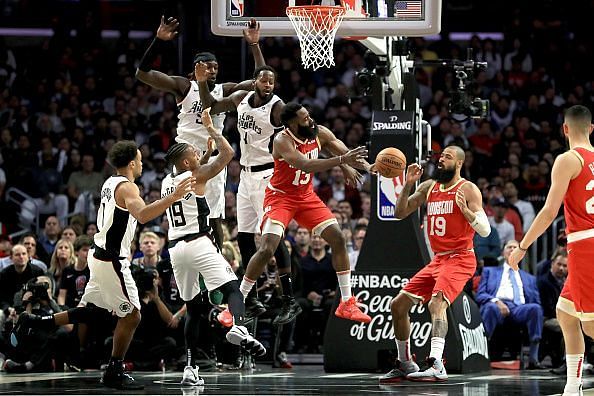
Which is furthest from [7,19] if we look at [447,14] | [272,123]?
[272,123]

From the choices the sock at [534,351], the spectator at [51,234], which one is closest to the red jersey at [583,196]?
the sock at [534,351]

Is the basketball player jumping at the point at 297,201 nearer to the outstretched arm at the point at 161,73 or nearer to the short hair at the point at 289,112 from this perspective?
the short hair at the point at 289,112

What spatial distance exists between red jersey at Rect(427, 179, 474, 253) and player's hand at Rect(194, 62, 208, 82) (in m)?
2.46

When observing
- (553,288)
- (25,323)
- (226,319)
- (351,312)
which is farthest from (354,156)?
(553,288)

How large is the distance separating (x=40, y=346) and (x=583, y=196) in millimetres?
7152

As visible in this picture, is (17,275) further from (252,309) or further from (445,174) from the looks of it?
(445,174)

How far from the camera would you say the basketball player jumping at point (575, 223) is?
29.4 ft

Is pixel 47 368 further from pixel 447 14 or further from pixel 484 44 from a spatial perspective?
pixel 447 14

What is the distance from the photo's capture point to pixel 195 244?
35.6 feet

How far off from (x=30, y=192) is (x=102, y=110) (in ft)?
9.45

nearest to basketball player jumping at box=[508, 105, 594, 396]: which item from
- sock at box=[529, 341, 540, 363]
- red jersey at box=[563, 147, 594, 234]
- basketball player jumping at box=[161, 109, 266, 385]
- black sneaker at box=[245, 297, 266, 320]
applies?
red jersey at box=[563, 147, 594, 234]

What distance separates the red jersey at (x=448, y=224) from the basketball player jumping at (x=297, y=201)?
35.5 inches

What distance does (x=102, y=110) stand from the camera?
70.3 feet

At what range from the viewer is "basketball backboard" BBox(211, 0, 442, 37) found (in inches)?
451
